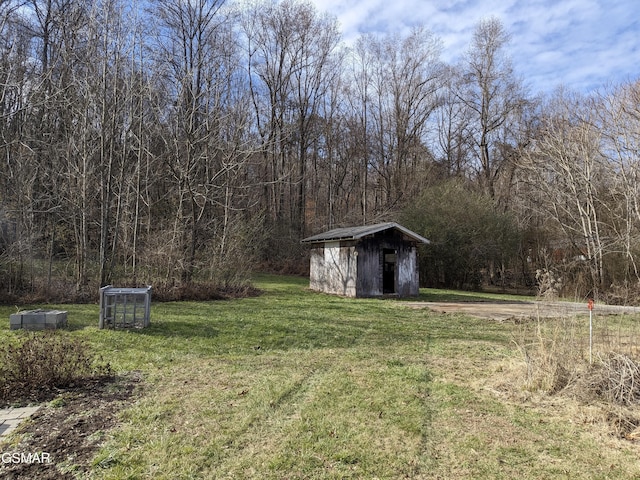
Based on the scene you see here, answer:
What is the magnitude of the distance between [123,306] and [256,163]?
46.4 ft

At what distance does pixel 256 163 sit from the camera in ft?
69.3

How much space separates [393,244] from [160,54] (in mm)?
12887

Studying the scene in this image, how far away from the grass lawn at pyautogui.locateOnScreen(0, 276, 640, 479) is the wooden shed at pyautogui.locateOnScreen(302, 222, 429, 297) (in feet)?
25.9

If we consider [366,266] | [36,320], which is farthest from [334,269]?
[36,320]

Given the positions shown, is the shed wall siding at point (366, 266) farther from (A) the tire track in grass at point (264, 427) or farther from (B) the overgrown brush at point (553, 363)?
(B) the overgrown brush at point (553, 363)

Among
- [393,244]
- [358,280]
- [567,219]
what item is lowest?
[358,280]

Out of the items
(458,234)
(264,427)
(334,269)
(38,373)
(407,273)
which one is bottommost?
(264,427)

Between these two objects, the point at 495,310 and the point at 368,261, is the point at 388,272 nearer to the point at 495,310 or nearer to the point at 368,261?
A: the point at 368,261

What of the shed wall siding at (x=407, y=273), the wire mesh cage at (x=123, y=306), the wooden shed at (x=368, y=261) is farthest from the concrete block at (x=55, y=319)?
the shed wall siding at (x=407, y=273)

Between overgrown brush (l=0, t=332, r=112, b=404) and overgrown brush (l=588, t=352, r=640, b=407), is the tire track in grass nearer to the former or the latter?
overgrown brush (l=0, t=332, r=112, b=404)

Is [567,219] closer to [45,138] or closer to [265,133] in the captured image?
[265,133]

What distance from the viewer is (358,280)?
15.5m

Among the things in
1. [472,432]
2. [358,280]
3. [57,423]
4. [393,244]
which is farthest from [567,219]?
[57,423]

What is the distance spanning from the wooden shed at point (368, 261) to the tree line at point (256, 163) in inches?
128
